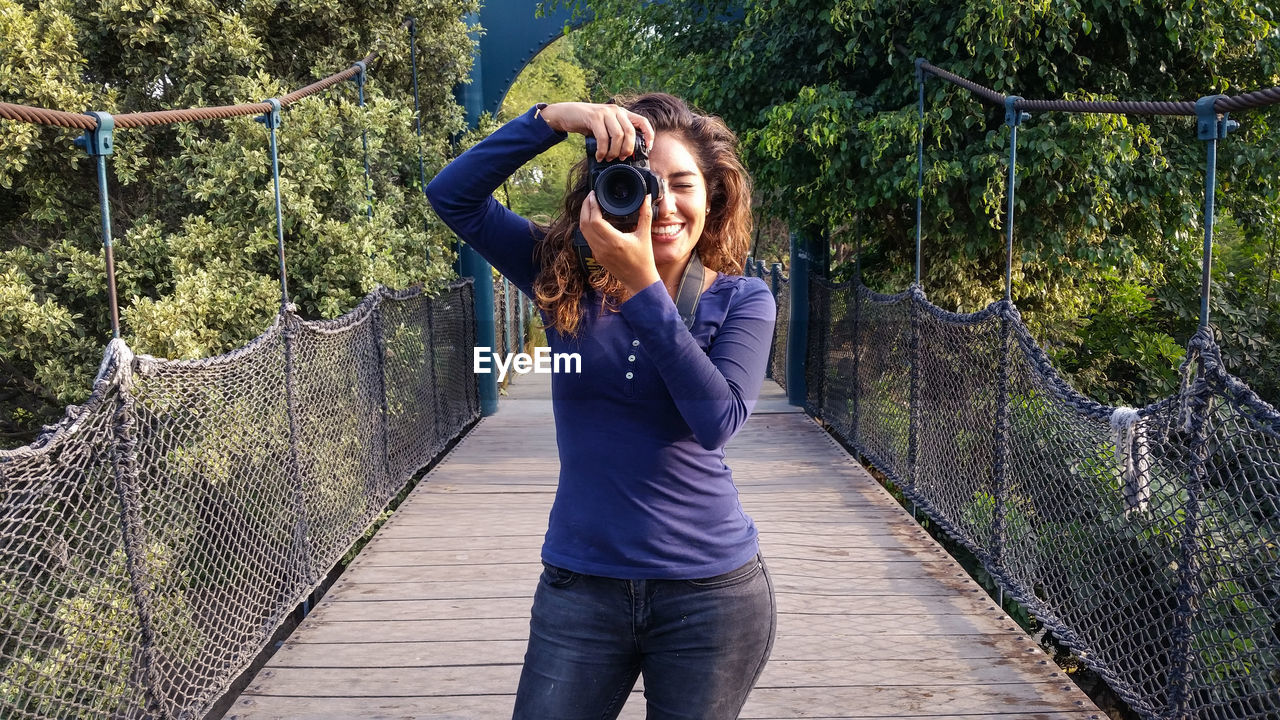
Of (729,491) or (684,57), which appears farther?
(684,57)

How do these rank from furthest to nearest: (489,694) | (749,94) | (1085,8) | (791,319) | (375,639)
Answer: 1. (791,319)
2. (749,94)
3. (1085,8)
4. (375,639)
5. (489,694)

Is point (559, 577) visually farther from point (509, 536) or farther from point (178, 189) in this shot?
point (178, 189)

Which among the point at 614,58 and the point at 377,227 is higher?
the point at 614,58

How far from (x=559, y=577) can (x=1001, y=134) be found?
4.40m

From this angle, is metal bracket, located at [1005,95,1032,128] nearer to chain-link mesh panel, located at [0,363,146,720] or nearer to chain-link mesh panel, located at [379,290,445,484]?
chain-link mesh panel, located at [379,290,445,484]

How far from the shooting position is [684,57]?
6816 millimetres

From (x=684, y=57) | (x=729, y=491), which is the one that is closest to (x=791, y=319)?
(x=684, y=57)

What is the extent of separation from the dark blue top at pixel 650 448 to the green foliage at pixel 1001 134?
3.91 meters

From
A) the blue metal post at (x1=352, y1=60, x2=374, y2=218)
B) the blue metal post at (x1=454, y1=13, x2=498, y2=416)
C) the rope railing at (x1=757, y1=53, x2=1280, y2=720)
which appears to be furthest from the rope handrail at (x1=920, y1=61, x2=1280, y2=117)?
the blue metal post at (x1=454, y1=13, x2=498, y2=416)

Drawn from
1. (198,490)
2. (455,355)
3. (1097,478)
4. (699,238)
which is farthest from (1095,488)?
(455,355)

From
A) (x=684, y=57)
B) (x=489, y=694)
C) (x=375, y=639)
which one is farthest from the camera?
(x=684, y=57)

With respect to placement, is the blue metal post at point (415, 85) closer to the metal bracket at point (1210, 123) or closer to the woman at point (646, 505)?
the metal bracket at point (1210, 123)

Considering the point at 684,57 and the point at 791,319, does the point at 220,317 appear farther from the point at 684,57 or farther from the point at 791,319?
the point at 791,319

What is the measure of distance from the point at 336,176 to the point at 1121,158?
3.96 metres
